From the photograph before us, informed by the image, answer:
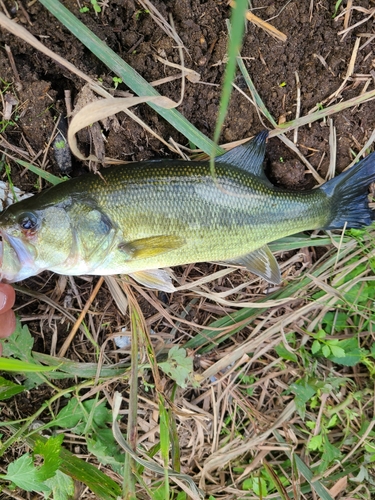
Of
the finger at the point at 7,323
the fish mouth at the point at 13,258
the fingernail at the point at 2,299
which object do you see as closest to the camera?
the fish mouth at the point at 13,258

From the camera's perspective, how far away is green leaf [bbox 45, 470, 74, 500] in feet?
9.59

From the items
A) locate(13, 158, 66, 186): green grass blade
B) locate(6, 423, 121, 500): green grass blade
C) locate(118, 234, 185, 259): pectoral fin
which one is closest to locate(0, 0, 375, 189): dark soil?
locate(13, 158, 66, 186): green grass blade

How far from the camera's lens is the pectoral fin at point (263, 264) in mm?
3035

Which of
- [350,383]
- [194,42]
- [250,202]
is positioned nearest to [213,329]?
[250,202]

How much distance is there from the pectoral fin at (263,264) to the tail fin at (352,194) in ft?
1.71

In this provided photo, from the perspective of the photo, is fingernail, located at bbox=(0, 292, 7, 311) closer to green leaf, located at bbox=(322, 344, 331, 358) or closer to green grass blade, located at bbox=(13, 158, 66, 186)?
green grass blade, located at bbox=(13, 158, 66, 186)

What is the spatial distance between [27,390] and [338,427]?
2.70 m

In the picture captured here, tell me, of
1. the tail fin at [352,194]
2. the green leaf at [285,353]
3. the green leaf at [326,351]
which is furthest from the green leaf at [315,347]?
the tail fin at [352,194]

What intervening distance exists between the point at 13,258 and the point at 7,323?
1.82ft

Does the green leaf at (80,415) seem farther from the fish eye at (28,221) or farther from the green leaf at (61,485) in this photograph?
the fish eye at (28,221)

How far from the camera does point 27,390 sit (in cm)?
310

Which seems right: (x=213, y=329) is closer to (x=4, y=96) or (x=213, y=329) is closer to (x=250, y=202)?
(x=250, y=202)

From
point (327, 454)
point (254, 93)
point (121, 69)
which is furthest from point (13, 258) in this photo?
point (327, 454)

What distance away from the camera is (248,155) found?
2938 millimetres
